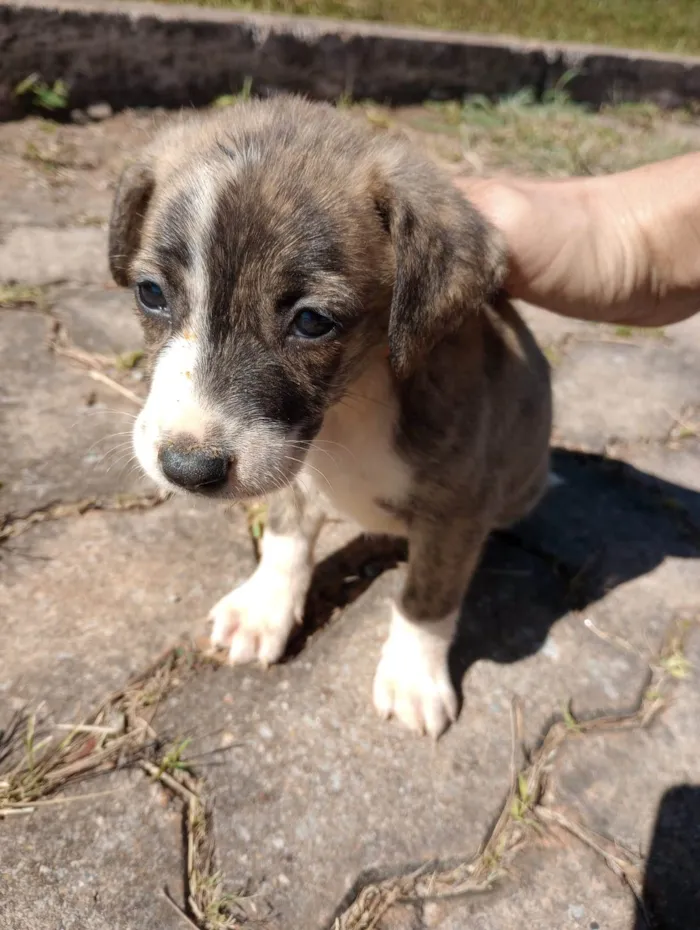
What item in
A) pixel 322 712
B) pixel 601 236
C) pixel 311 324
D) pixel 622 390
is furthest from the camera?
pixel 622 390

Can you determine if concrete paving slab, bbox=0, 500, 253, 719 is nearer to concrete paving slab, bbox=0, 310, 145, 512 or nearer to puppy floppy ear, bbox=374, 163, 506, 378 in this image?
concrete paving slab, bbox=0, 310, 145, 512

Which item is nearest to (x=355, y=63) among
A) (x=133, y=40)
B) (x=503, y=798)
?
(x=133, y=40)

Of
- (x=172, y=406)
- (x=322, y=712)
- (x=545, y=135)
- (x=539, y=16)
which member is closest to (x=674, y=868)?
(x=322, y=712)

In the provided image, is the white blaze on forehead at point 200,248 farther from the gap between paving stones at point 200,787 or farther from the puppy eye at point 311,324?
the gap between paving stones at point 200,787

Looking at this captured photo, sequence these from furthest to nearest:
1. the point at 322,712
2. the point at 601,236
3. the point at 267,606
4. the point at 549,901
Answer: the point at 601,236
the point at 267,606
the point at 322,712
the point at 549,901

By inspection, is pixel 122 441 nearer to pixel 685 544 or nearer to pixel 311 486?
pixel 311 486

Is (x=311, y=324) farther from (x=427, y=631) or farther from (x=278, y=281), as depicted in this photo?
(x=427, y=631)

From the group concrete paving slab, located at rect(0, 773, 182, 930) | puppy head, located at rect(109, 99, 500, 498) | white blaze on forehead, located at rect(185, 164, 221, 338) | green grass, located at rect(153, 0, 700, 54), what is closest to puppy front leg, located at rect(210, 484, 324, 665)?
concrete paving slab, located at rect(0, 773, 182, 930)
